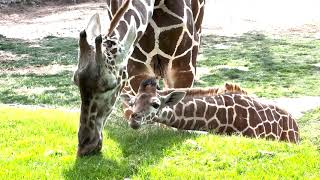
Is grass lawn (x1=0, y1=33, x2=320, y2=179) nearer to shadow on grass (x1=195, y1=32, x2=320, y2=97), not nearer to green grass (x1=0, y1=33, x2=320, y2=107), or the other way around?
green grass (x1=0, y1=33, x2=320, y2=107)

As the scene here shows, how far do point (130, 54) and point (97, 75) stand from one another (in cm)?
82

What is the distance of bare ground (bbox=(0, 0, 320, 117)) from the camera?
20.6 m

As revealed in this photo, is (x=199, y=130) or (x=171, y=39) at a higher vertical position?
(x=171, y=39)

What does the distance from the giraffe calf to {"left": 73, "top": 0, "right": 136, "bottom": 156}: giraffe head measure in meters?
1.15

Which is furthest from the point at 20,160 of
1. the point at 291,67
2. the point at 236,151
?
the point at 291,67

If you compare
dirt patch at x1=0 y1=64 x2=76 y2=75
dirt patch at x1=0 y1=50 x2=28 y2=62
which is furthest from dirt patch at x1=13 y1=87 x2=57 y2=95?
dirt patch at x1=0 y1=50 x2=28 y2=62

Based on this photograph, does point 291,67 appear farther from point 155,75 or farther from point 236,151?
point 236,151

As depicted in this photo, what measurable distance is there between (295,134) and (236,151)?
3034 mm

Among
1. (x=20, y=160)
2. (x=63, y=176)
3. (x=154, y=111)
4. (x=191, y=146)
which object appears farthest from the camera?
(x=154, y=111)

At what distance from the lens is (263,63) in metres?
14.8

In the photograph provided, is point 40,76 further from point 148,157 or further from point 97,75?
point 97,75

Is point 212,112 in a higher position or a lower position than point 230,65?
higher

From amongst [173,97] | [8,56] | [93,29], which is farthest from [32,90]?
[93,29]

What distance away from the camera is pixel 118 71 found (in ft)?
18.3
